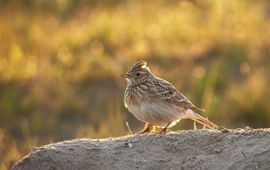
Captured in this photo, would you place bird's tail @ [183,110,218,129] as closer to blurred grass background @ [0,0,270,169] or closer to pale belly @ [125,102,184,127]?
pale belly @ [125,102,184,127]

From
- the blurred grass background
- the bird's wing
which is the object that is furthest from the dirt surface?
the blurred grass background

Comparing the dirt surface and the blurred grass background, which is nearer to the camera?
the dirt surface

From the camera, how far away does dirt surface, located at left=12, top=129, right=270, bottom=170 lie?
7.72m

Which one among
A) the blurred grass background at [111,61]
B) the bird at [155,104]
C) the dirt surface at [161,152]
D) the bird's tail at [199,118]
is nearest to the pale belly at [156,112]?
the bird at [155,104]

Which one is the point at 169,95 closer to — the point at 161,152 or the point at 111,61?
the point at 161,152

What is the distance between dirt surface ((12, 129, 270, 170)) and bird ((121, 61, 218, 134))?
0.46 metres

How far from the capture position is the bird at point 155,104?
8.73m

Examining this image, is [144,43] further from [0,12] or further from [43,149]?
[43,149]

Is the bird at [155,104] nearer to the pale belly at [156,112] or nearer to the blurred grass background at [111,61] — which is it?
the pale belly at [156,112]

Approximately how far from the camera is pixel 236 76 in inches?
666

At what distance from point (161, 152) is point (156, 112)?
0.80m

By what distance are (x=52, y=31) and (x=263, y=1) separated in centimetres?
589

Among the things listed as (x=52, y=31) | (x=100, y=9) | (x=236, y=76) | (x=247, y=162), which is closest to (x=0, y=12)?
(x=52, y=31)

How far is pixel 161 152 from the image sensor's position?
8.03m
